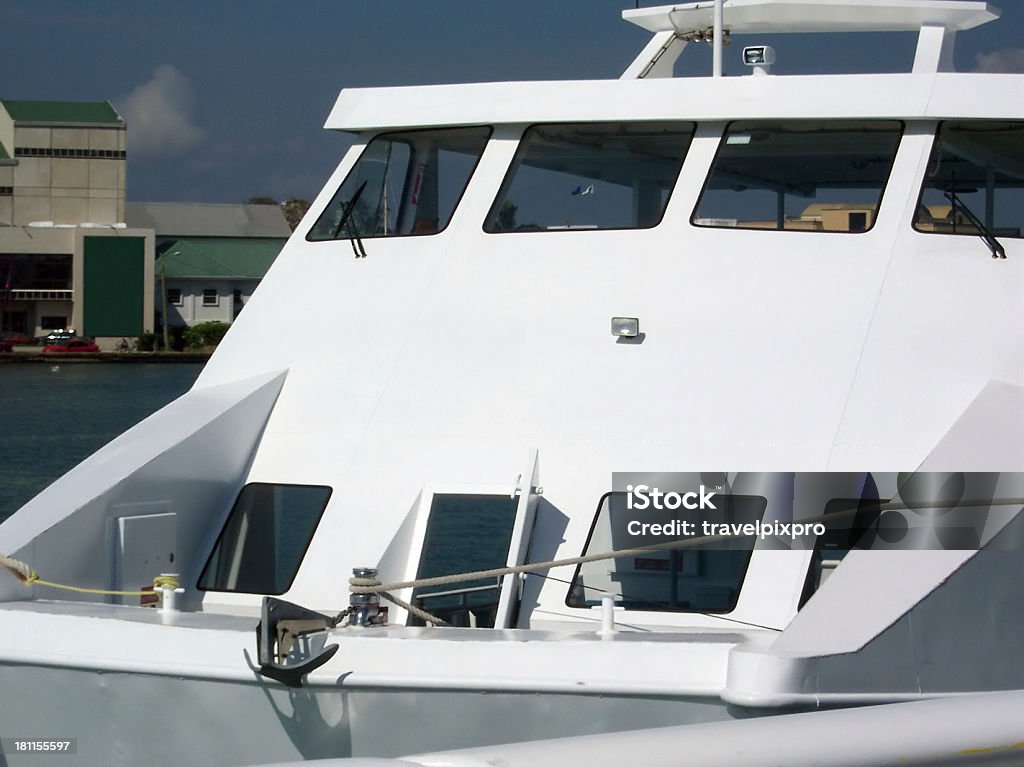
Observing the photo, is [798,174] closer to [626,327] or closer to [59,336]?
[626,327]

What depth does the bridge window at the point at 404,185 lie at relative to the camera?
820 centimetres

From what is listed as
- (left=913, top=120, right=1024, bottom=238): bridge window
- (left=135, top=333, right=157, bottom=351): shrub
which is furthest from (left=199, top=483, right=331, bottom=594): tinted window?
(left=135, top=333, right=157, bottom=351): shrub

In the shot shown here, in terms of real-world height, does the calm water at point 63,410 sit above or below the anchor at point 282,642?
above

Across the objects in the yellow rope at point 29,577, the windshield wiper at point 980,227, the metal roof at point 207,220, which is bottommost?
the yellow rope at point 29,577

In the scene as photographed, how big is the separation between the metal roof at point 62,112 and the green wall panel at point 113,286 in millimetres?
5740

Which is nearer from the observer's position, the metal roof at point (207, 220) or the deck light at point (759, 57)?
the deck light at point (759, 57)

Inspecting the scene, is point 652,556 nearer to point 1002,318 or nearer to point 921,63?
point 1002,318

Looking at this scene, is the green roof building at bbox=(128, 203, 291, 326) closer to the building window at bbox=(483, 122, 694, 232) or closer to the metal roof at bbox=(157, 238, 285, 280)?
the metal roof at bbox=(157, 238, 285, 280)

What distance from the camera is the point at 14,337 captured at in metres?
68.1

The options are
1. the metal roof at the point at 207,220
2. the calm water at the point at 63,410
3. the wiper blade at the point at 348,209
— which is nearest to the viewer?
the wiper blade at the point at 348,209

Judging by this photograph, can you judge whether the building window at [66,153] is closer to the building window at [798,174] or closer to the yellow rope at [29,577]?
the building window at [798,174]

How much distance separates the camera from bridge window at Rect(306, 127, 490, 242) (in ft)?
26.9

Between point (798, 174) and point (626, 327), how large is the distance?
1.33 m

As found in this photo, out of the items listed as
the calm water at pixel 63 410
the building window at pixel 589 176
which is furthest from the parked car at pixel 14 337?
the building window at pixel 589 176
